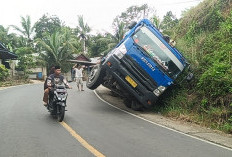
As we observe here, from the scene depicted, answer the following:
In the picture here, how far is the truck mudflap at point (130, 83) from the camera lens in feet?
34.7

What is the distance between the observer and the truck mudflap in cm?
1057

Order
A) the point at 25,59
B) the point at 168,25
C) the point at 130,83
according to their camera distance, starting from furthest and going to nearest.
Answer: the point at 25,59 < the point at 168,25 < the point at 130,83

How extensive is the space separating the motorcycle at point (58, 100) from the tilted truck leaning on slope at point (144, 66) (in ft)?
8.23

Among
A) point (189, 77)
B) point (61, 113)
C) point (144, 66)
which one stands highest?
point (144, 66)

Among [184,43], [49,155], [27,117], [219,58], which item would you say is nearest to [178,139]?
[49,155]

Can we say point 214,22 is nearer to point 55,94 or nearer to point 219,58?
point 219,58

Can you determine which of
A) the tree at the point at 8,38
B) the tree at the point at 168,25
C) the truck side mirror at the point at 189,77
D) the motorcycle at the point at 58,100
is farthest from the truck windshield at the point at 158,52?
the tree at the point at 8,38

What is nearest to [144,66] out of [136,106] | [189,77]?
[136,106]

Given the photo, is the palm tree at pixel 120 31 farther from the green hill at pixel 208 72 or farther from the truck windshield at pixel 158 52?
the truck windshield at pixel 158 52

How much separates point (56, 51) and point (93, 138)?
34.7 meters

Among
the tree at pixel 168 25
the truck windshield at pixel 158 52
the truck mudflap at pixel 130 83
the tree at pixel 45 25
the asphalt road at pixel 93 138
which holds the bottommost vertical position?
the asphalt road at pixel 93 138

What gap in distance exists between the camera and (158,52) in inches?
427

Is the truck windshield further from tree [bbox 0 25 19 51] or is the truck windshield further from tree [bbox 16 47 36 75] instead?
tree [bbox 0 25 19 51]

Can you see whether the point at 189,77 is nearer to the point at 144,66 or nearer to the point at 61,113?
the point at 144,66
